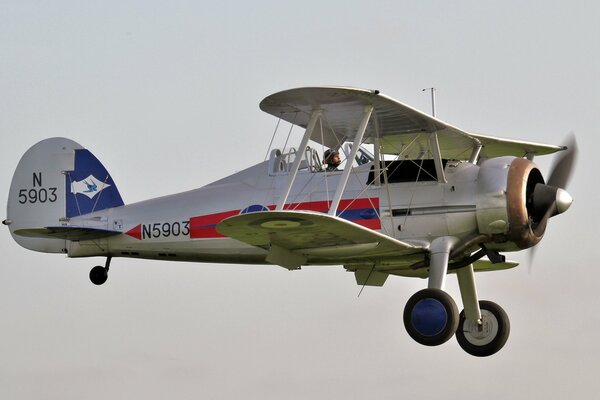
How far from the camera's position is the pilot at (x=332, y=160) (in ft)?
49.1

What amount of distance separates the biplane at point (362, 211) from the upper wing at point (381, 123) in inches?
0.9

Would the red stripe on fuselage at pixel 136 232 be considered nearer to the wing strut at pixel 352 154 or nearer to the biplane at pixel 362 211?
the biplane at pixel 362 211

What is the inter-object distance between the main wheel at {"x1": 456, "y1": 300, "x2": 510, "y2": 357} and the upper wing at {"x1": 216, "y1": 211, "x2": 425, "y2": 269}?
69.7 inches

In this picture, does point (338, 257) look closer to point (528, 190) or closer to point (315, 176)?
point (315, 176)

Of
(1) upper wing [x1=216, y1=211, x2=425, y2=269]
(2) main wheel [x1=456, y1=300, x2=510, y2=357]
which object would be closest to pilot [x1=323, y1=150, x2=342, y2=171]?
(1) upper wing [x1=216, y1=211, x2=425, y2=269]

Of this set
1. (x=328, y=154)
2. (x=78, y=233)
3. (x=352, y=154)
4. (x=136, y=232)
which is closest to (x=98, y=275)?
(x=78, y=233)

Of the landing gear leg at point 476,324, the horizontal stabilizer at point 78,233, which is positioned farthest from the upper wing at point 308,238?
the horizontal stabilizer at point 78,233

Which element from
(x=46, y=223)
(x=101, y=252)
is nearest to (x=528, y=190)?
(x=101, y=252)

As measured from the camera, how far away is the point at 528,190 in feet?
A: 46.1

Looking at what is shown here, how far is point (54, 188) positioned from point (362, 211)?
4817 mm

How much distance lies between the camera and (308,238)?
44.4 ft

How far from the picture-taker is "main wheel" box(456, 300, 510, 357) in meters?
15.2

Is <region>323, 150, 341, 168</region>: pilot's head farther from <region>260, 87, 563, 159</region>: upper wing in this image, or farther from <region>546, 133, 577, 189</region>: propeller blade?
<region>546, 133, 577, 189</region>: propeller blade

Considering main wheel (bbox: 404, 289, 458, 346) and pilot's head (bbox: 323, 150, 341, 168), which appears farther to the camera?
pilot's head (bbox: 323, 150, 341, 168)
